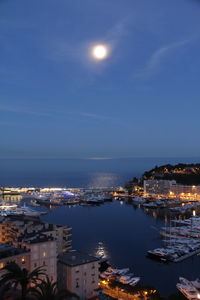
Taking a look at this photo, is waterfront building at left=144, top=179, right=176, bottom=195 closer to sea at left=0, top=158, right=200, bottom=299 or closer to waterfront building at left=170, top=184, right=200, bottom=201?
waterfront building at left=170, top=184, right=200, bottom=201

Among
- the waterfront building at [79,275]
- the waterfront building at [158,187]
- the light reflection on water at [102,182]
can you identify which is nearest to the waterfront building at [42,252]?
the waterfront building at [79,275]

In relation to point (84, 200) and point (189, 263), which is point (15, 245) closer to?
point (189, 263)

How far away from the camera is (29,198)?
26.6 metres

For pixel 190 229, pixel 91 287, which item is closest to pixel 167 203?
pixel 190 229

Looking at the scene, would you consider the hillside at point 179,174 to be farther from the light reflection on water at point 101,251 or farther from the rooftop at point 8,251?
the rooftop at point 8,251

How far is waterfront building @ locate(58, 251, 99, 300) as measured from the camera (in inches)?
226

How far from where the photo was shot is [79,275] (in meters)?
5.79

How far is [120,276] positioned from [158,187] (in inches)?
821

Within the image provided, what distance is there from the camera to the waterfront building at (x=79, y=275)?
18.9ft

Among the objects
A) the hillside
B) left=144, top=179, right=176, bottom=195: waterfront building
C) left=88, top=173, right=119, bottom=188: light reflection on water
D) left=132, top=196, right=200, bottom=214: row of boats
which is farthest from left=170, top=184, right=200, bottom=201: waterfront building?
left=88, top=173, right=119, bottom=188: light reflection on water

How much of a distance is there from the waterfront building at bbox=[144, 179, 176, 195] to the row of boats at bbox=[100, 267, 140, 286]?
66.4 ft

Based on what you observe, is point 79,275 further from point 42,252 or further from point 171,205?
point 171,205

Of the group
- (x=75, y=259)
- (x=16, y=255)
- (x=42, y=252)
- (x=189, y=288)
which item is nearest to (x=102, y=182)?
(x=189, y=288)

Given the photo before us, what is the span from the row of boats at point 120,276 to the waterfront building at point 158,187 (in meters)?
20.2
